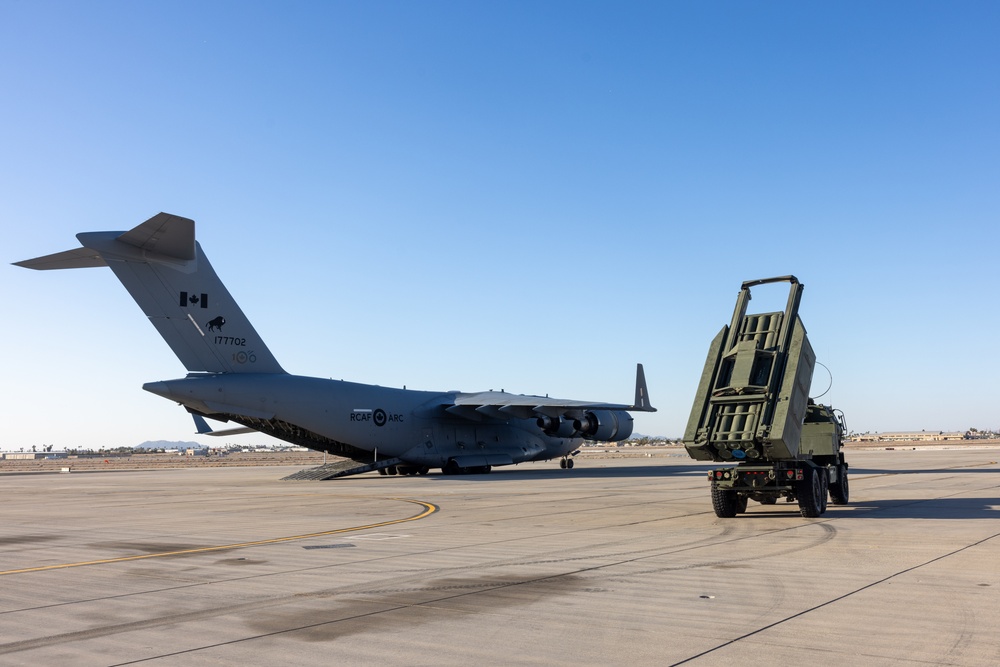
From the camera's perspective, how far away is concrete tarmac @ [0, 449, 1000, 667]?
238 inches

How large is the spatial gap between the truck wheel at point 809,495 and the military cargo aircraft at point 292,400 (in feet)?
63.3

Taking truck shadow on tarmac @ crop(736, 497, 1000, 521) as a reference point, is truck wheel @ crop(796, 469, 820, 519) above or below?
above

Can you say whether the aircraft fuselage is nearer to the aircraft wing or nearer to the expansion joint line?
the aircraft wing

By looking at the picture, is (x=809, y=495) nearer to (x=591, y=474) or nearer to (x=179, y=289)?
(x=591, y=474)

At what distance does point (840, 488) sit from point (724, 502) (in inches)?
151

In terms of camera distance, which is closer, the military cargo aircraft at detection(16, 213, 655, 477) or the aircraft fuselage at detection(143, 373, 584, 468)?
the military cargo aircraft at detection(16, 213, 655, 477)

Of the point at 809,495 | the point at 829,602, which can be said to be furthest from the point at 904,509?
the point at 829,602

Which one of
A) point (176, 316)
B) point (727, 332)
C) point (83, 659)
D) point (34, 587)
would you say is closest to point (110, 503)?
point (176, 316)

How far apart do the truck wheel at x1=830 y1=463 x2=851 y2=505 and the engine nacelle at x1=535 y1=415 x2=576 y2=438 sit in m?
21.5

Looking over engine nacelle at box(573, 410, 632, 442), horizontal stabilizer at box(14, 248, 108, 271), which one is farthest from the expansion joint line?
engine nacelle at box(573, 410, 632, 442)

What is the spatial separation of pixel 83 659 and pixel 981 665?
19.4 feet

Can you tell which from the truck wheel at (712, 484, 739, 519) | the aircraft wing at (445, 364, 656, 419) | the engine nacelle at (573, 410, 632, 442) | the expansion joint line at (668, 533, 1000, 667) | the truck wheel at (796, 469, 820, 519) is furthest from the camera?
the engine nacelle at (573, 410, 632, 442)

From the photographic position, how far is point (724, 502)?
15641 mm

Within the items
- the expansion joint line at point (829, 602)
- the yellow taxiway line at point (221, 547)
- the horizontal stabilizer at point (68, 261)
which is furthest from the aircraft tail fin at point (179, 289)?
the expansion joint line at point (829, 602)
